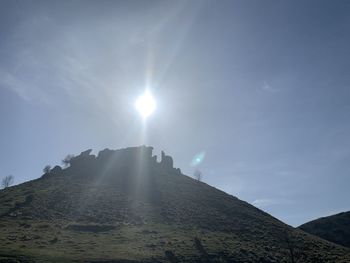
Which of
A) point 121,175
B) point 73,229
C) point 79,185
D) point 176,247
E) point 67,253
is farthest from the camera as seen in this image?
point 121,175

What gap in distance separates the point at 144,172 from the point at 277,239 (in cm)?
5707

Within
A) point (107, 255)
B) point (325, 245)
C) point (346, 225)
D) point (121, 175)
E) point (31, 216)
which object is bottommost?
point (107, 255)

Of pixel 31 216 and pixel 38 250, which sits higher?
pixel 31 216

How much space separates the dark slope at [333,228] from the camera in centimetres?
11725

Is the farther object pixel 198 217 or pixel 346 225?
pixel 346 225

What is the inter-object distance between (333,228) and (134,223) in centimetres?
7855

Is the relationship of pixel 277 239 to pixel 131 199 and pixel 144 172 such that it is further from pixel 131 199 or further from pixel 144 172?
pixel 144 172

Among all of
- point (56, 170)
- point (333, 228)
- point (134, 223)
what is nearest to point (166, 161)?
point (56, 170)

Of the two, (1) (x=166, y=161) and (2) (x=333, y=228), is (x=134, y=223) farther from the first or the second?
(2) (x=333, y=228)

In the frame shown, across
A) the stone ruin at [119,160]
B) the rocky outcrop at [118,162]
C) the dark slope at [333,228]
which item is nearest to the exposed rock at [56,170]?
the stone ruin at [119,160]

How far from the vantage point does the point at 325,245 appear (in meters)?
86.8

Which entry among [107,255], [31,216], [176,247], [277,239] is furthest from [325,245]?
[31,216]

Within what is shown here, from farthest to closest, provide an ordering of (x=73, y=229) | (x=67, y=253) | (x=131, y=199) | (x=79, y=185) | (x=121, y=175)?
(x=121, y=175) < (x=79, y=185) < (x=131, y=199) < (x=73, y=229) < (x=67, y=253)

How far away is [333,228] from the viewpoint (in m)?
126
